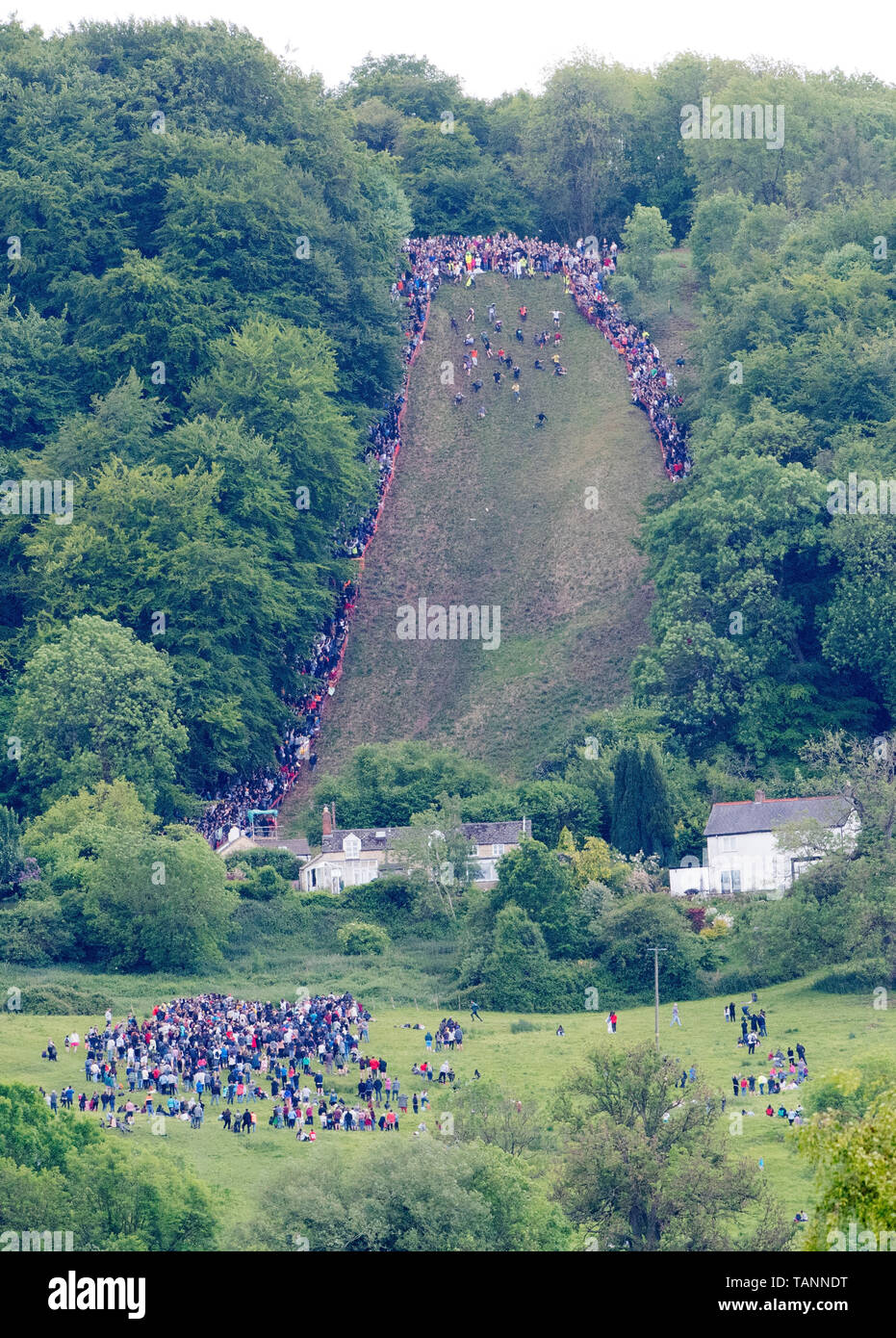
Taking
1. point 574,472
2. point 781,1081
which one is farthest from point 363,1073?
point 574,472

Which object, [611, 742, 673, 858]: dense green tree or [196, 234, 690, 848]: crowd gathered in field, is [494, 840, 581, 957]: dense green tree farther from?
[196, 234, 690, 848]: crowd gathered in field

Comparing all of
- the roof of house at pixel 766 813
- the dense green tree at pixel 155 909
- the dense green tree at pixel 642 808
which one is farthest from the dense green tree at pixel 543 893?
the dense green tree at pixel 155 909

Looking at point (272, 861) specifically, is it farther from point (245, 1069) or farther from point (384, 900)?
point (245, 1069)

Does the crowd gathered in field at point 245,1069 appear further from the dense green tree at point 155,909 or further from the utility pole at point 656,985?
the dense green tree at point 155,909

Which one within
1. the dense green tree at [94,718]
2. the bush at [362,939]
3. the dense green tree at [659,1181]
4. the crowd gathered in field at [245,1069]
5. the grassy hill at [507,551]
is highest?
the grassy hill at [507,551]

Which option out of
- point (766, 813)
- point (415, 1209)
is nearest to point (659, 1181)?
point (415, 1209)
